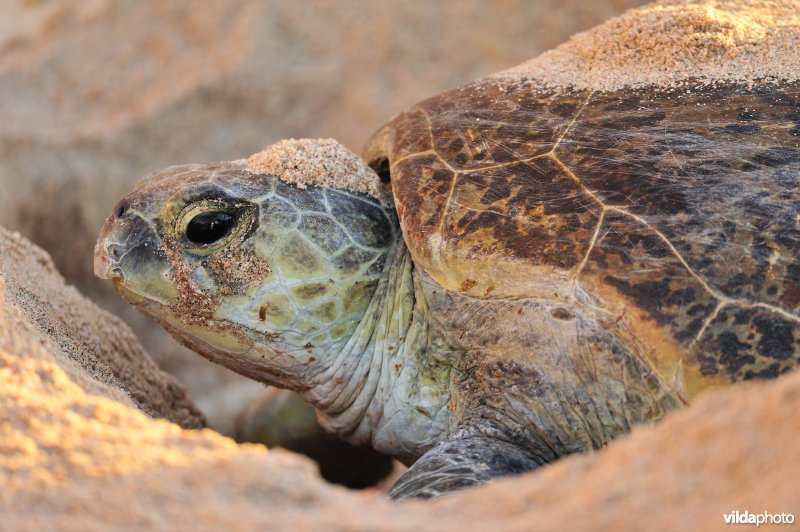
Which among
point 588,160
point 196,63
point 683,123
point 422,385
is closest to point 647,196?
point 588,160

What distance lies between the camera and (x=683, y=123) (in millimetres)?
1799

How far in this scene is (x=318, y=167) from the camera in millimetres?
2078

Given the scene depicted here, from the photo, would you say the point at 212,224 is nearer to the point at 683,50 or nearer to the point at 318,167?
the point at 318,167

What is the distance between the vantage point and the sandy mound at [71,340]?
4.36ft

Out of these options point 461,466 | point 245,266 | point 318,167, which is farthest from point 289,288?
point 461,466

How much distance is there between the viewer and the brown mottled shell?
56.5 inches

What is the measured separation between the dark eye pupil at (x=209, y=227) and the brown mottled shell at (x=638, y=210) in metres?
0.43

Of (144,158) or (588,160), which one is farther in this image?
(144,158)

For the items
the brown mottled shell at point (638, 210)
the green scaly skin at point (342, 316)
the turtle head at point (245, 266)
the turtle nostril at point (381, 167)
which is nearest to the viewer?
the brown mottled shell at point (638, 210)

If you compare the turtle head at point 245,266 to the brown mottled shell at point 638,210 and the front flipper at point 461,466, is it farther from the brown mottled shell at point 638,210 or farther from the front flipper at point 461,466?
the front flipper at point 461,466

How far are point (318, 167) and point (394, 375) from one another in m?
0.58

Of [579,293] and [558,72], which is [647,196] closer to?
[579,293]

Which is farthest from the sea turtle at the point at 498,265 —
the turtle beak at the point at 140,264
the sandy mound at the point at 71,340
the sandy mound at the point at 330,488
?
the sandy mound at the point at 330,488

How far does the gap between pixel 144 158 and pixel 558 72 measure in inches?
87.2
